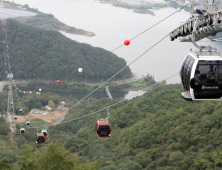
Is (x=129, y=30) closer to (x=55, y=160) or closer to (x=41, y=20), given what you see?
(x=41, y=20)

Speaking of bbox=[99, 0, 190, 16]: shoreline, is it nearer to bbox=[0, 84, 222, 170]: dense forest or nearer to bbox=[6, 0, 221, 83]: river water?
bbox=[6, 0, 221, 83]: river water

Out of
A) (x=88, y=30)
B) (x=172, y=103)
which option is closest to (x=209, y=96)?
(x=172, y=103)

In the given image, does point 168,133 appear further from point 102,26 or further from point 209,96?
point 102,26

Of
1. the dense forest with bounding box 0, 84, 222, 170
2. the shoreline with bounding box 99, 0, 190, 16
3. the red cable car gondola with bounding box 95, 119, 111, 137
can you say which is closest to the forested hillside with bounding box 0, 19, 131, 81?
the shoreline with bounding box 99, 0, 190, 16

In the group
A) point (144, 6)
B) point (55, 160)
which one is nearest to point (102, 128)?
point (55, 160)

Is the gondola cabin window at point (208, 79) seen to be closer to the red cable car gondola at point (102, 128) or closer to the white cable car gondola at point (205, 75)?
→ the white cable car gondola at point (205, 75)
